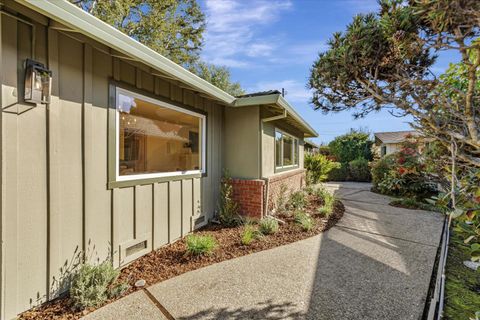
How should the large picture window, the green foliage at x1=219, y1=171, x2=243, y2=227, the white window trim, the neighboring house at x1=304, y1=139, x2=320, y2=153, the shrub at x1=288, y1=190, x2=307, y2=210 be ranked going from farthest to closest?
1. the neighboring house at x1=304, y1=139, x2=320, y2=153
2. the large picture window
3. the shrub at x1=288, y1=190, x2=307, y2=210
4. the green foliage at x1=219, y1=171, x2=243, y2=227
5. the white window trim

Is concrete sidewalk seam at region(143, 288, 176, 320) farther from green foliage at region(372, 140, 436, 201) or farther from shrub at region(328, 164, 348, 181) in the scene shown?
shrub at region(328, 164, 348, 181)

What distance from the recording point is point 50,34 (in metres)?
2.44

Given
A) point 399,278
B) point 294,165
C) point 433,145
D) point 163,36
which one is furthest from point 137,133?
point 163,36

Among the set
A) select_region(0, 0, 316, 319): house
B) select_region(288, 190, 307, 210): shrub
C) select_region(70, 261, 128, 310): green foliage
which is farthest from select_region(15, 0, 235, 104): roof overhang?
select_region(288, 190, 307, 210): shrub

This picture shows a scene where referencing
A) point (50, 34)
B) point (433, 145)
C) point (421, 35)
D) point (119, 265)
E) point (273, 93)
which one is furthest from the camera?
point (273, 93)

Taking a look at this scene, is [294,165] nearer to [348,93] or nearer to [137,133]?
[348,93]

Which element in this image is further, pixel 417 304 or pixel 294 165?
pixel 294 165

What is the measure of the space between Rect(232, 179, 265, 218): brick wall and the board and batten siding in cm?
226

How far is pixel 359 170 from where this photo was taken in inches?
640

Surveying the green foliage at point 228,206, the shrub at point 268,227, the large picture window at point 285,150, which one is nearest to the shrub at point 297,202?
the large picture window at point 285,150

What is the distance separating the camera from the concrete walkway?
7.69ft

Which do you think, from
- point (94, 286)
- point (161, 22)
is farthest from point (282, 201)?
point (161, 22)

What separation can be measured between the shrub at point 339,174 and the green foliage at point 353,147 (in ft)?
3.35

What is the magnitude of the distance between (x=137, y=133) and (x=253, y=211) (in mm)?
3019
